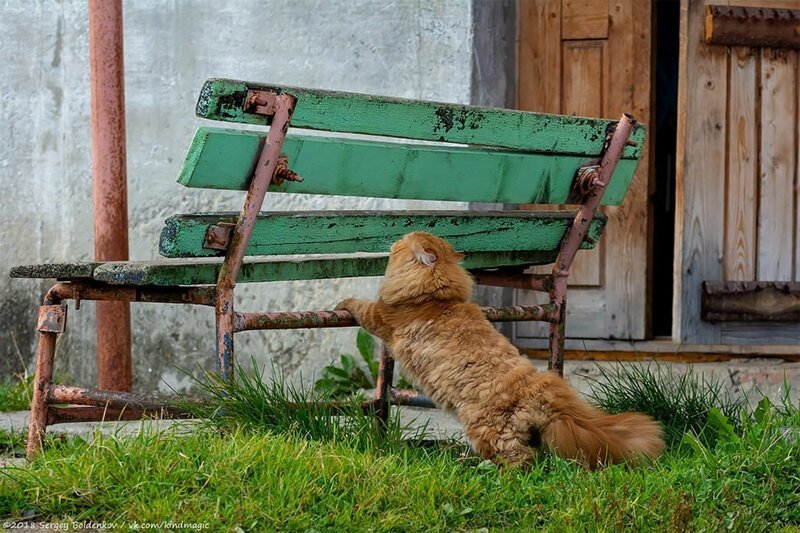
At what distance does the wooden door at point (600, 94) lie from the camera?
5984 millimetres

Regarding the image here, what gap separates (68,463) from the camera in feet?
9.59

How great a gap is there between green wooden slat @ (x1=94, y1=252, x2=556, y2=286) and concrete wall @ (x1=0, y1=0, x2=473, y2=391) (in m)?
1.55

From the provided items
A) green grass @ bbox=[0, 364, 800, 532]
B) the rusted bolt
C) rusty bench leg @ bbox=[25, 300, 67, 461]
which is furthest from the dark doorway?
rusty bench leg @ bbox=[25, 300, 67, 461]

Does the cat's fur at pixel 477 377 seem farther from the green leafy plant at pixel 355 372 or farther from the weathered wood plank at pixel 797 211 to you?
the weathered wood plank at pixel 797 211

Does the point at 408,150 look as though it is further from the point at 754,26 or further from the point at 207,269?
the point at 754,26

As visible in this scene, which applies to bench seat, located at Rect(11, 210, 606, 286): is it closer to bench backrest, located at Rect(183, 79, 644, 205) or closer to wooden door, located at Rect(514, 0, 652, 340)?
bench backrest, located at Rect(183, 79, 644, 205)

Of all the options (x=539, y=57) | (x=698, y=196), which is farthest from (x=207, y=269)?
(x=698, y=196)

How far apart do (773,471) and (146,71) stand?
4.04 metres

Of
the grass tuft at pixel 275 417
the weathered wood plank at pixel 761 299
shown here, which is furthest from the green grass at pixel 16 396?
the weathered wood plank at pixel 761 299

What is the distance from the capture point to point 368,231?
371 cm

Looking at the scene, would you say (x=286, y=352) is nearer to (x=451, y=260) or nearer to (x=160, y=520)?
(x=451, y=260)

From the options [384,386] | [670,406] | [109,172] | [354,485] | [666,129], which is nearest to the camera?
[354,485]

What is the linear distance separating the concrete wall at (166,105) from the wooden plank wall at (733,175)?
136 cm

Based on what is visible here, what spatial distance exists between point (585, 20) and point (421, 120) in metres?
2.89
